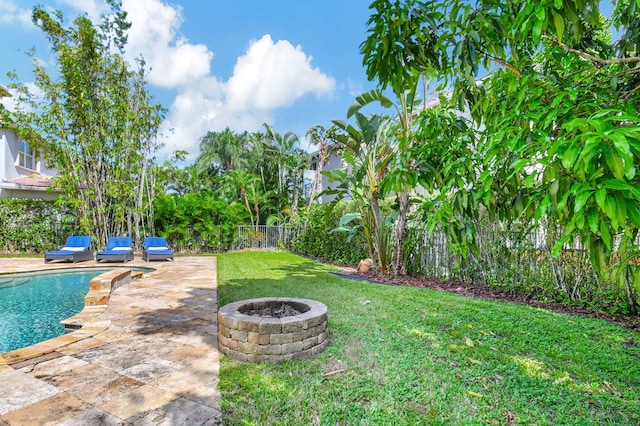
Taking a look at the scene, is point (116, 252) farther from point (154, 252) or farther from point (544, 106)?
point (544, 106)

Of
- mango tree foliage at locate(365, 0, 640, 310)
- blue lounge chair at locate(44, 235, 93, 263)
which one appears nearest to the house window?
blue lounge chair at locate(44, 235, 93, 263)

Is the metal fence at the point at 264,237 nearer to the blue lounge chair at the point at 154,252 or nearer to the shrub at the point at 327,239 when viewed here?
the shrub at the point at 327,239

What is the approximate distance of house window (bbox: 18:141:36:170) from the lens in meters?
17.7

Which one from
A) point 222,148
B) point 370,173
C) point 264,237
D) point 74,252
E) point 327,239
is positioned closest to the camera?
point 370,173

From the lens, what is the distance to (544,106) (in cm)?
240

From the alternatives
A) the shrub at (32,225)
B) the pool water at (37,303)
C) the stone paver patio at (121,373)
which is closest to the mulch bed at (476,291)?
the stone paver patio at (121,373)

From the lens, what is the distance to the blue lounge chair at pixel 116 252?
12102 mm

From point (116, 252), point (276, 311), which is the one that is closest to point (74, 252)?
point (116, 252)

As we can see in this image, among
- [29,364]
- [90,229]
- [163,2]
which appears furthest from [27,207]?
[29,364]

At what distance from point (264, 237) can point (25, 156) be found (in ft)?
45.0

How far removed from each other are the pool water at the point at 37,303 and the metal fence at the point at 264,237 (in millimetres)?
7492

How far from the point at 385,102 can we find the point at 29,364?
8.54 metres

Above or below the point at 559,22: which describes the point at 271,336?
below

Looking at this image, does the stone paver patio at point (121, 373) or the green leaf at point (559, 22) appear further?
the stone paver patio at point (121, 373)
